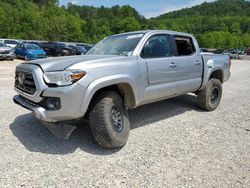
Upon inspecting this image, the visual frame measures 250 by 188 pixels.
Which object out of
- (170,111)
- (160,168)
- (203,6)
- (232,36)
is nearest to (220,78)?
(170,111)

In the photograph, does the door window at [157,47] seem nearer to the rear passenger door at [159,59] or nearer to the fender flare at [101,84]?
the rear passenger door at [159,59]

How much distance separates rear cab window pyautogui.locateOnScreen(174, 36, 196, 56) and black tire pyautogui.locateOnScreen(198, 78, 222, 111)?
99 cm

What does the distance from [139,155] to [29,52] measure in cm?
1761

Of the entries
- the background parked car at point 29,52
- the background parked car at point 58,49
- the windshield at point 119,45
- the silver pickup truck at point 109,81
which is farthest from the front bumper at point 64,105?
the background parked car at point 58,49

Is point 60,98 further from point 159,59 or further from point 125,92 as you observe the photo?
point 159,59

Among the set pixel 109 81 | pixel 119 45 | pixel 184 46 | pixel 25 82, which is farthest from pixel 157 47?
pixel 25 82

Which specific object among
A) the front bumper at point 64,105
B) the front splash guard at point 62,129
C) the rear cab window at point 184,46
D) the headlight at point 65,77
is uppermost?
the rear cab window at point 184,46

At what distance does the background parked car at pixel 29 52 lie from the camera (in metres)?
18.9

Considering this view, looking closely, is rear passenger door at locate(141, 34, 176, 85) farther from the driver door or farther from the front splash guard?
the front splash guard

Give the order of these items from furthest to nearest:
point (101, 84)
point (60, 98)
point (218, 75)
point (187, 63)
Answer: point (218, 75)
point (187, 63)
point (101, 84)
point (60, 98)

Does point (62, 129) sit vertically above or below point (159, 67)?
below

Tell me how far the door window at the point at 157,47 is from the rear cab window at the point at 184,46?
32 cm

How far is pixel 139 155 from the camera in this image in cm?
374

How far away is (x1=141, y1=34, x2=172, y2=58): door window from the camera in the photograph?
4430 mm
